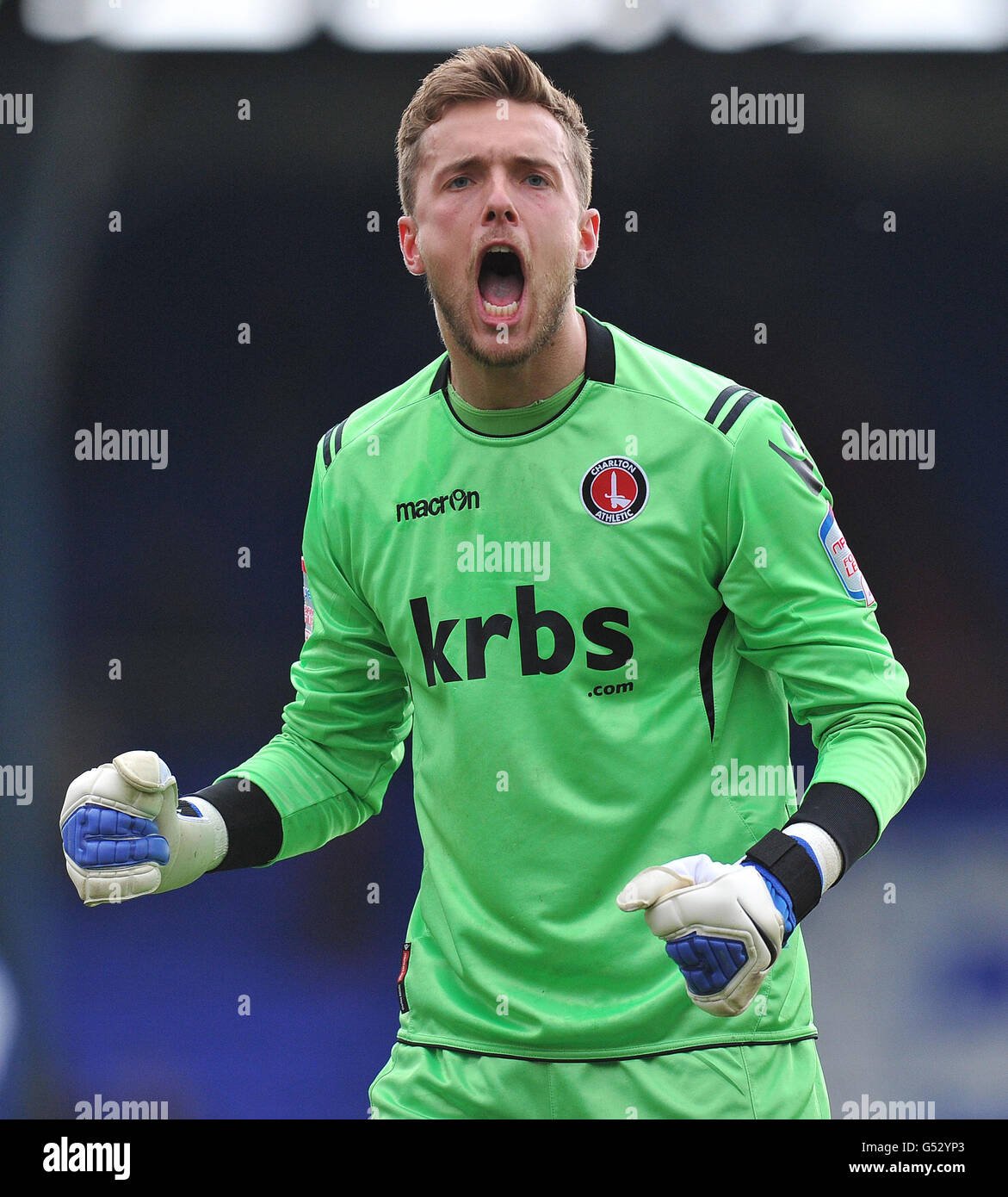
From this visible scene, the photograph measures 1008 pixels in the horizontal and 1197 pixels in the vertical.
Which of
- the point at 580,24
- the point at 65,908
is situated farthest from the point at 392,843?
the point at 580,24

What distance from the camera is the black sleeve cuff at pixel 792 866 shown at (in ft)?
5.08

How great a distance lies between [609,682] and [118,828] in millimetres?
595

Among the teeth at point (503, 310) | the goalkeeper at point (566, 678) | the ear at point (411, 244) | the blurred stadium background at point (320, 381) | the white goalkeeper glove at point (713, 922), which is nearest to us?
the white goalkeeper glove at point (713, 922)

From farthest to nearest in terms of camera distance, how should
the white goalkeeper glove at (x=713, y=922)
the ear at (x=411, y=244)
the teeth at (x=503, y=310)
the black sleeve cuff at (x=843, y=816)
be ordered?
the ear at (x=411, y=244), the teeth at (x=503, y=310), the black sleeve cuff at (x=843, y=816), the white goalkeeper glove at (x=713, y=922)

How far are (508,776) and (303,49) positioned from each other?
238 cm

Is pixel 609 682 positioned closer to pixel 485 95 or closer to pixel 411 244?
pixel 411 244

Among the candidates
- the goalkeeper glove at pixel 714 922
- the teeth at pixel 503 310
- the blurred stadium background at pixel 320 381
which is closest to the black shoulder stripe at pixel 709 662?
the goalkeeper glove at pixel 714 922

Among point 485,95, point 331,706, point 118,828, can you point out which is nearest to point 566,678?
point 331,706

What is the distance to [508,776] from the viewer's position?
71.7 inches

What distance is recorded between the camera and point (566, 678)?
1811mm

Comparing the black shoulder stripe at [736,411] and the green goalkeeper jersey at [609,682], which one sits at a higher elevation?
the black shoulder stripe at [736,411]

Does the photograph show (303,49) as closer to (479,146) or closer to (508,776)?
(479,146)

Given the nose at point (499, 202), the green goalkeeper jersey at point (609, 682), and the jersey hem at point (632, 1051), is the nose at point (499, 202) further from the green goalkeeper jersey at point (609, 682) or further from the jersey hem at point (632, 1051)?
the jersey hem at point (632, 1051)

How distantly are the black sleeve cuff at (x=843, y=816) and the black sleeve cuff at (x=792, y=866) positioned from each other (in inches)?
2.0
